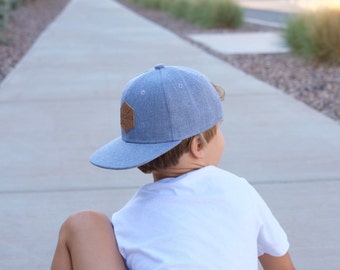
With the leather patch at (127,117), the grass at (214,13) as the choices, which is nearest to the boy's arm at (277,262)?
the leather patch at (127,117)

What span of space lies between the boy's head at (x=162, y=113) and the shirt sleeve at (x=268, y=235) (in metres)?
0.31

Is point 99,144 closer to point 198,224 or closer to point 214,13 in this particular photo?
point 198,224

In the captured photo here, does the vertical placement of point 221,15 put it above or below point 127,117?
below

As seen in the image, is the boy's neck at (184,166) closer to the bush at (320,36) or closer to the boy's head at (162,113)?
the boy's head at (162,113)

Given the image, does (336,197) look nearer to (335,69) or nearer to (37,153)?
(37,153)

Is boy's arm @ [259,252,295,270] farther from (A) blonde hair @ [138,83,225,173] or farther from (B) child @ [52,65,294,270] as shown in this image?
(A) blonde hair @ [138,83,225,173]

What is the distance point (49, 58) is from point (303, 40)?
3698 mm

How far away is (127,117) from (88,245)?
0.42m

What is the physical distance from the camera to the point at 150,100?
2465mm

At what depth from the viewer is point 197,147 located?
2510 mm

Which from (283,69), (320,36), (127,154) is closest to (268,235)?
(127,154)

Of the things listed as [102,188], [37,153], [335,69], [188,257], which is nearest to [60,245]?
[188,257]

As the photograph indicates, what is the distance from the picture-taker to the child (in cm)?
242

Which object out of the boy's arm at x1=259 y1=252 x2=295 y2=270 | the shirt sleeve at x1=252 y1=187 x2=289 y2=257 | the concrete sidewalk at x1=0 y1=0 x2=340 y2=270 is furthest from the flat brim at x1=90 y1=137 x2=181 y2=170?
the concrete sidewalk at x1=0 y1=0 x2=340 y2=270
